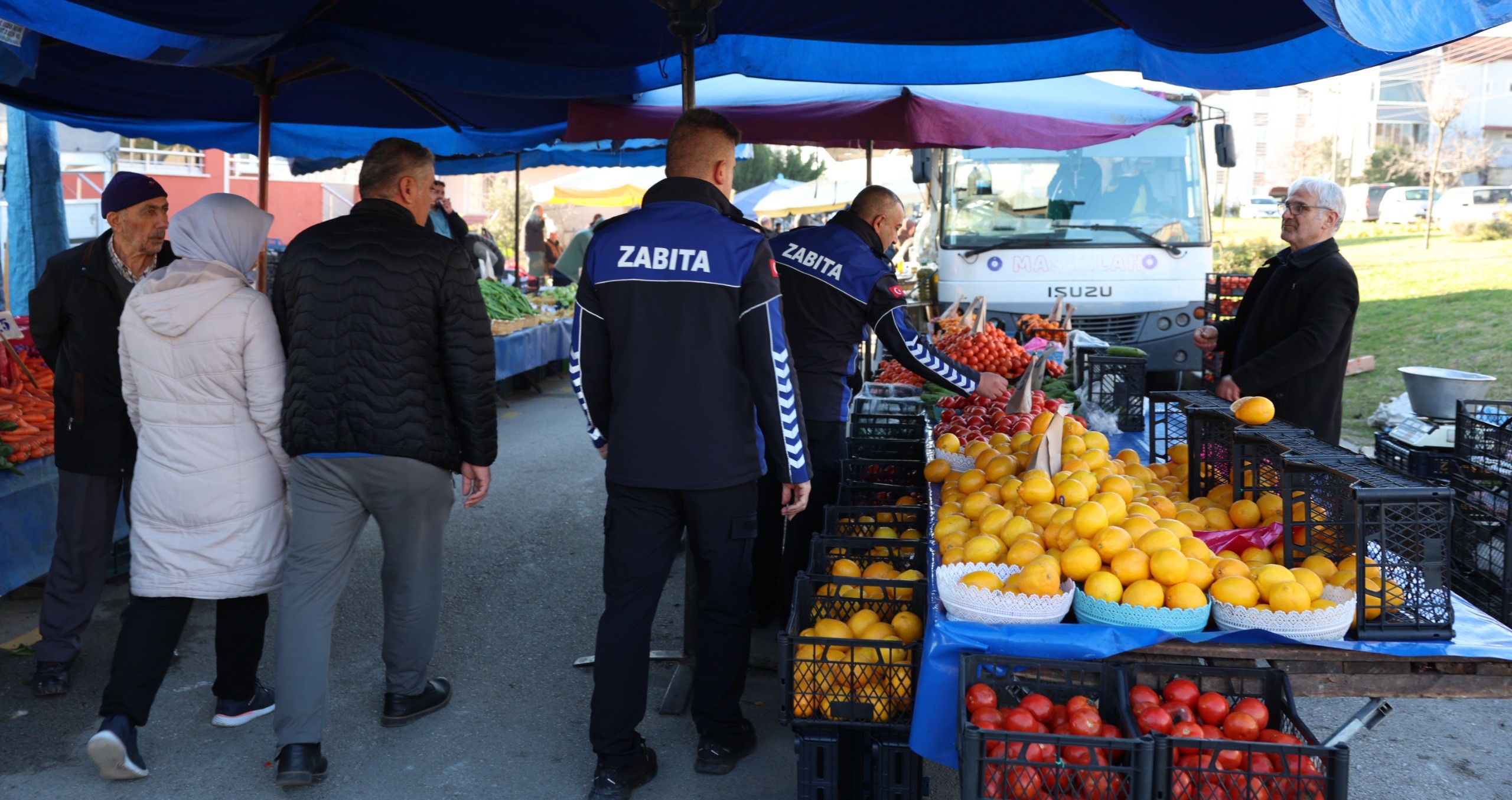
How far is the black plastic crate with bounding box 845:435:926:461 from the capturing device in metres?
4.85

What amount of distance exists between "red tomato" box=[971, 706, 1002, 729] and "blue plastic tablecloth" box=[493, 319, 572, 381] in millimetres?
7225

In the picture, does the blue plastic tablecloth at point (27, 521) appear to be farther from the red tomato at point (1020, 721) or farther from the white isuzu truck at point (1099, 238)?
the white isuzu truck at point (1099, 238)

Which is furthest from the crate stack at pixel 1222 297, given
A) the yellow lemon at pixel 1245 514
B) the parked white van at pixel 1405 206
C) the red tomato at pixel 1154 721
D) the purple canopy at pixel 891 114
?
the parked white van at pixel 1405 206

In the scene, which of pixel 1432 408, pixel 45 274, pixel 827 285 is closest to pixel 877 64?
pixel 827 285

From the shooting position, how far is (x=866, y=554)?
354cm

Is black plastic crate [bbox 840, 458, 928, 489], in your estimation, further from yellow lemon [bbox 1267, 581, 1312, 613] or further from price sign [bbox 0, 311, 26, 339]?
price sign [bbox 0, 311, 26, 339]

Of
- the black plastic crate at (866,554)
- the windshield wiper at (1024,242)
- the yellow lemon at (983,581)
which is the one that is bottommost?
the black plastic crate at (866,554)

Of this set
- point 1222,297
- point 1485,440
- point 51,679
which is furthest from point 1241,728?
point 1222,297

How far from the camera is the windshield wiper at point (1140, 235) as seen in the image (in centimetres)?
911

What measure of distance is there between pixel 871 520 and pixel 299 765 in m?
1.99

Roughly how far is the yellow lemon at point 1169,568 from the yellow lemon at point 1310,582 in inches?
9.7

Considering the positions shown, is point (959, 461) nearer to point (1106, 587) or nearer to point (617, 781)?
point (1106, 587)

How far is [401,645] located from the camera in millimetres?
3760

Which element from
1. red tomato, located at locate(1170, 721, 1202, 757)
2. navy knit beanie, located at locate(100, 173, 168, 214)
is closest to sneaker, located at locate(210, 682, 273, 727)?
navy knit beanie, located at locate(100, 173, 168, 214)
